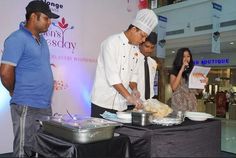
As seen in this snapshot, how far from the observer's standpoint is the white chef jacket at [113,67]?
1750 millimetres

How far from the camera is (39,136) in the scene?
1.31m

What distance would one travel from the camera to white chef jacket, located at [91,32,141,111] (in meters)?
1.75

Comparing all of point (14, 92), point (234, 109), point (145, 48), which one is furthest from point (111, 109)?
point (234, 109)

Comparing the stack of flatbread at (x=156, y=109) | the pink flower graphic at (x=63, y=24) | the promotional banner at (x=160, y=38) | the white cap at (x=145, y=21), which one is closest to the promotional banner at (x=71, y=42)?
the pink flower graphic at (x=63, y=24)

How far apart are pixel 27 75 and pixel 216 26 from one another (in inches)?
209

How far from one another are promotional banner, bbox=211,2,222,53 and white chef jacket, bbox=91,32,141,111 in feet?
14.8

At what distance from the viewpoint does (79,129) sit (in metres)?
1.14

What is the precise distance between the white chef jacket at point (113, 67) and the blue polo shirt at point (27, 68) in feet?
1.08

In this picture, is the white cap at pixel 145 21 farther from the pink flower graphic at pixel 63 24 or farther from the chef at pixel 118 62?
the pink flower graphic at pixel 63 24

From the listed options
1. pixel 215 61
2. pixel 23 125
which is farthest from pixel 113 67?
pixel 215 61

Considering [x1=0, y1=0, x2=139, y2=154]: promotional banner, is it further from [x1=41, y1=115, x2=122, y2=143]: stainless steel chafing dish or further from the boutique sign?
the boutique sign

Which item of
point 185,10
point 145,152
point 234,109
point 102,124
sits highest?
point 185,10

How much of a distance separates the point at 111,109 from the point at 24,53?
2.07 feet

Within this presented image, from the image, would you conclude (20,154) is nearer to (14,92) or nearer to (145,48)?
(14,92)
